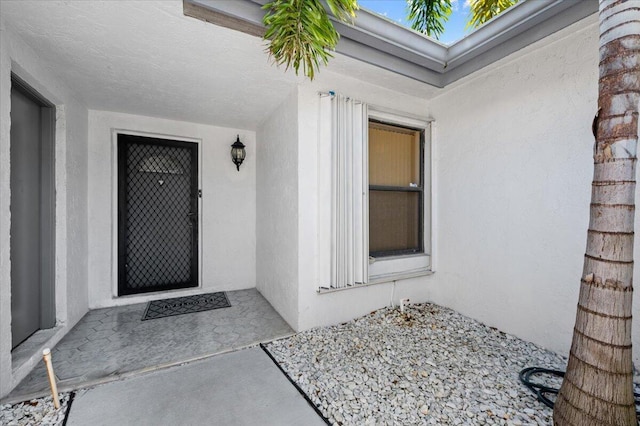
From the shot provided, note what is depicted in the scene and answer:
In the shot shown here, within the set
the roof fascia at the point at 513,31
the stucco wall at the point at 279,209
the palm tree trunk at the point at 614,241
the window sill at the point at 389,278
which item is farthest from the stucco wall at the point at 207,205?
the palm tree trunk at the point at 614,241

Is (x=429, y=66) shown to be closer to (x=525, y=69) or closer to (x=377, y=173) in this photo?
(x=525, y=69)

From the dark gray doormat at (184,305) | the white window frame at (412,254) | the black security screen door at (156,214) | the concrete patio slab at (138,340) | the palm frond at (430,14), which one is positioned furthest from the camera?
the palm frond at (430,14)

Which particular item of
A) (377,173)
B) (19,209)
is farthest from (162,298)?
(377,173)

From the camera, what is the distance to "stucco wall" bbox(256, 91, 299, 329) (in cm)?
290

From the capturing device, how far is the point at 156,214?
393 centimetres

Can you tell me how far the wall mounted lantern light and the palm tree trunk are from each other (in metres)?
3.93

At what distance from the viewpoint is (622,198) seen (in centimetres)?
138

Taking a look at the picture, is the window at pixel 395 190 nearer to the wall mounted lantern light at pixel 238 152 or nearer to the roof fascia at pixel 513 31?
the roof fascia at pixel 513 31

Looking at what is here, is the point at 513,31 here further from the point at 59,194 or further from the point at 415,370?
the point at 59,194

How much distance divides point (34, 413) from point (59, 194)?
1.95 meters

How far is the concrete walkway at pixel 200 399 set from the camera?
1.70 meters

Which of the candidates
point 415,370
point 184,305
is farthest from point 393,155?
point 184,305

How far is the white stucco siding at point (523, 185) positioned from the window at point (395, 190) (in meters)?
0.36

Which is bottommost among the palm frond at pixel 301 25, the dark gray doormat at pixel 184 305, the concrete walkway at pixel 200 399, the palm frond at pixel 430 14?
the concrete walkway at pixel 200 399
